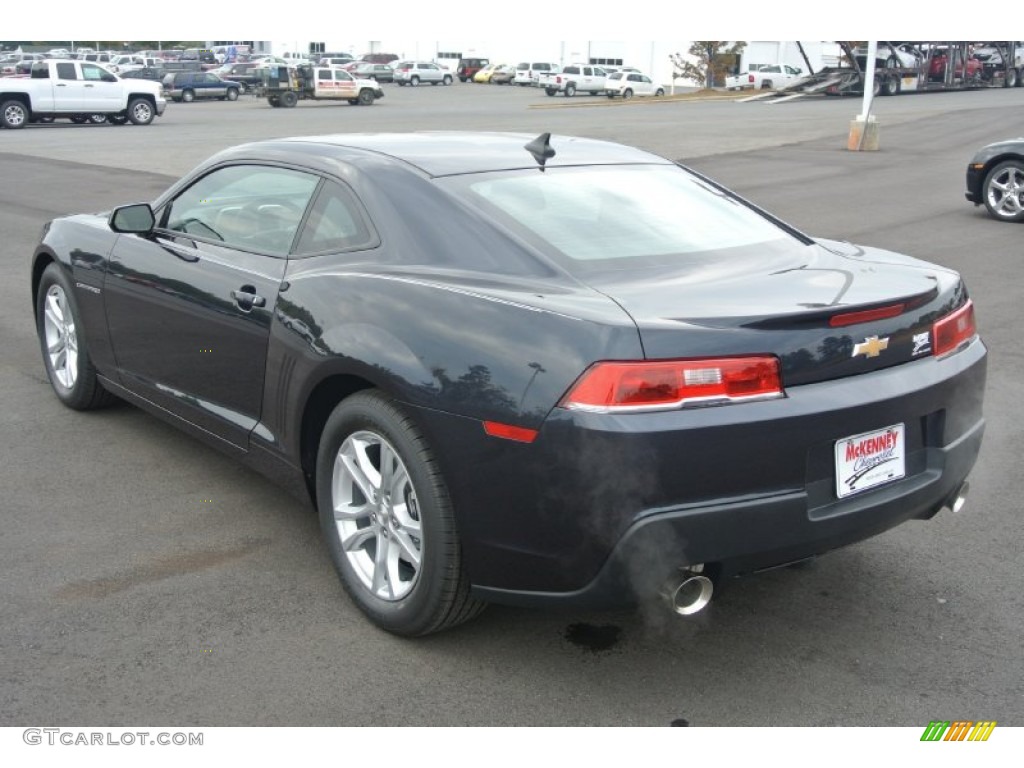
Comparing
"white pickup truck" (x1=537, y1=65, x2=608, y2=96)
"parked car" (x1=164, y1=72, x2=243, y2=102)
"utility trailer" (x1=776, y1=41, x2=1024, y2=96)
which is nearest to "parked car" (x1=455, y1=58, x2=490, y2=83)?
"white pickup truck" (x1=537, y1=65, x2=608, y2=96)

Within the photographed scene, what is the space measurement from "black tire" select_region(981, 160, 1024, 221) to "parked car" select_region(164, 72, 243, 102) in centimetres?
4603

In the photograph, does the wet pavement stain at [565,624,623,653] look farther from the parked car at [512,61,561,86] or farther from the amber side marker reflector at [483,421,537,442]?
the parked car at [512,61,561,86]

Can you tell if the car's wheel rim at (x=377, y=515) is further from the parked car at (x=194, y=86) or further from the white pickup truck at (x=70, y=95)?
the parked car at (x=194, y=86)

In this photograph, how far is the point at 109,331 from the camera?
5.28 m

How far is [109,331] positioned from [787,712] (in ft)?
11.7

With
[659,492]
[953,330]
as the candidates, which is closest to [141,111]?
[953,330]

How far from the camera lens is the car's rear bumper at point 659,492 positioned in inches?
116

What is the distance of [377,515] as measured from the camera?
3676 millimetres

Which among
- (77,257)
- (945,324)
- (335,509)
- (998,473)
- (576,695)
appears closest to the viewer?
(576,695)

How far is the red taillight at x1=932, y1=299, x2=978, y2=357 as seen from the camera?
3.53 metres

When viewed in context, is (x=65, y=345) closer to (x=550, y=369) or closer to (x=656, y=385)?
(x=550, y=369)

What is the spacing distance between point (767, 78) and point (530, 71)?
15.6 meters

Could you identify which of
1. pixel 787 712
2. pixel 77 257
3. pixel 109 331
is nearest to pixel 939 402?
pixel 787 712

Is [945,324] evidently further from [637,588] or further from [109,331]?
[109,331]
